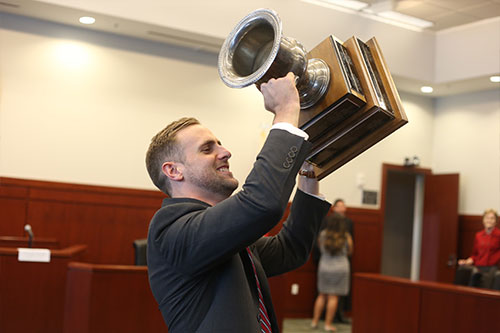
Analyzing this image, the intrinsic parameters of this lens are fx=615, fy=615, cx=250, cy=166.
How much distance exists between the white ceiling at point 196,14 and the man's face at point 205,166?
5.60 m

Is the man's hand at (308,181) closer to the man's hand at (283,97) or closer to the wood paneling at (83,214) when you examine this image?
the man's hand at (283,97)

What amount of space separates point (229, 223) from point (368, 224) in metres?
8.51

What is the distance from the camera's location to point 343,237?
809cm

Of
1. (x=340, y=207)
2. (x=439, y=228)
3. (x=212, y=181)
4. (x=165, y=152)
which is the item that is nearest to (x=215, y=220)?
(x=212, y=181)

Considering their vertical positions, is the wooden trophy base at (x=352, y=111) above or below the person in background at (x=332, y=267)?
above

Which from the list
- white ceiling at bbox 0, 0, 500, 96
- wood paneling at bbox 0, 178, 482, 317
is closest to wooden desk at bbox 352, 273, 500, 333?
wood paneling at bbox 0, 178, 482, 317

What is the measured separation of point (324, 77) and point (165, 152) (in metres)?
0.50

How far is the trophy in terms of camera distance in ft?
5.28

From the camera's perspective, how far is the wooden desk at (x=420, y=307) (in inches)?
203

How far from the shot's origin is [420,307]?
5645 millimetres

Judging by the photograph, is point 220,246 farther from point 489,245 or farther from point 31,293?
point 489,245

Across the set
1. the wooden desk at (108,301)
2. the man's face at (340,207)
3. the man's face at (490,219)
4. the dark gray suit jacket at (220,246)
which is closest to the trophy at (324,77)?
the dark gray suit jacket at (220,246)

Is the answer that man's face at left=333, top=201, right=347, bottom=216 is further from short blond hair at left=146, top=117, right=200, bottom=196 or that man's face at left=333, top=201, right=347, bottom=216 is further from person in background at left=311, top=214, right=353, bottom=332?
short blond hair at left=146, top=117, right=200, bottom=196

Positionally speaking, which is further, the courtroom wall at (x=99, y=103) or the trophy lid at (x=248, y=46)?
the courtroom wall at (x=99, y=103)
